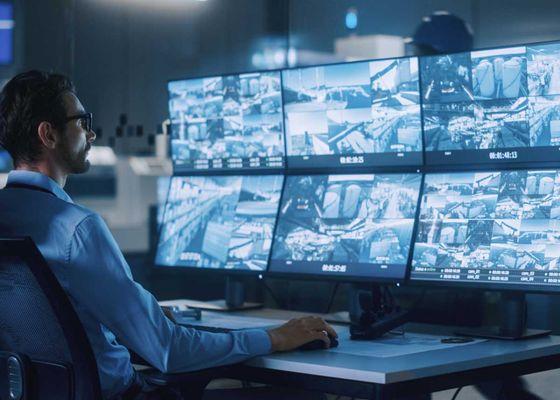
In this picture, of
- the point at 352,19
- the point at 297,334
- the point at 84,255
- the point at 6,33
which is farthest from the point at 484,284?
the point at 6,33

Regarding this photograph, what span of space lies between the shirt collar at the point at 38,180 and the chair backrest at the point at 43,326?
→ 0.27 metres

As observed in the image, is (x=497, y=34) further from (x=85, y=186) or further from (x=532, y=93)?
(x=85, y=186)

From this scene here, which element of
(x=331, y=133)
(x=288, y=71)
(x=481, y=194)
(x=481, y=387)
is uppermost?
(x=288, y=71)

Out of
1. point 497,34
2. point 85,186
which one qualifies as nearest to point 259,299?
point 497,34

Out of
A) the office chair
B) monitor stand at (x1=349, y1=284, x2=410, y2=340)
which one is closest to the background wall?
monitor stand at (x1=349, y1=284, x2=410, y2=340)

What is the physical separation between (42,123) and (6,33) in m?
3.41

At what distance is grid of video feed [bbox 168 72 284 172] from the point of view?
126 inches

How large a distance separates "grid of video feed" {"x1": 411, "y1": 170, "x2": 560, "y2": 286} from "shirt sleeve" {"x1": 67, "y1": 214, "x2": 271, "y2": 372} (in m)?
0.82

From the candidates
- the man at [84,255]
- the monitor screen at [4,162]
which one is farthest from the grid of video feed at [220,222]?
the monitor screen at [4,162]

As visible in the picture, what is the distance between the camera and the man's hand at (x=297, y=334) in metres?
2.30

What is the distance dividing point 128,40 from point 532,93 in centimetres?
237

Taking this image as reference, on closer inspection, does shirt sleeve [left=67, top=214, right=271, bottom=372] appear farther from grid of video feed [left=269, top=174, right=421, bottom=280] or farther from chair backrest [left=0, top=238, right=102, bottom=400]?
grid of video feed [left=269, top=174, right=421, bottom=280]

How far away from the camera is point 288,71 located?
3.13 metres

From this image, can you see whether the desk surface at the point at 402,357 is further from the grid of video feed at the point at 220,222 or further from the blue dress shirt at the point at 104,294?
the grid of video feed at the point at 220,222
